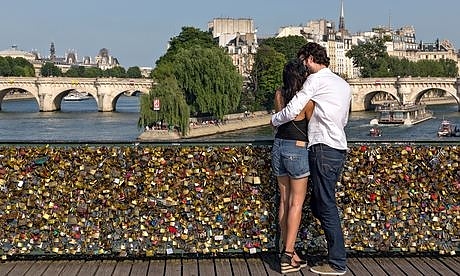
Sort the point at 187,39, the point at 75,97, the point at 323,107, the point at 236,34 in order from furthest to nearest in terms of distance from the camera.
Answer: the point at 75,97 → the point at 236,34 → the point at 187,39 → the point at 323,107

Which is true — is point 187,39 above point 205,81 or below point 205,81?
Answer: above

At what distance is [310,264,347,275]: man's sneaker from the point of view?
442 cm

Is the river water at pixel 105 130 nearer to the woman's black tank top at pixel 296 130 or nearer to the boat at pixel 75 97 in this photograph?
the woman's black tank top at pixel 296 130

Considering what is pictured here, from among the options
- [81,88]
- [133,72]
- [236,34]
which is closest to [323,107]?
[81,88]

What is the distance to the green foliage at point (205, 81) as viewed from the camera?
38781 millimetres

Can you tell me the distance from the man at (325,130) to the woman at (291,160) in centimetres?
4

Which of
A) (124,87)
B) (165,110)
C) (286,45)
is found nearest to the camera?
(165,110)

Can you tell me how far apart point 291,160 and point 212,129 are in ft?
113

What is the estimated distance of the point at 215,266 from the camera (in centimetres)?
462

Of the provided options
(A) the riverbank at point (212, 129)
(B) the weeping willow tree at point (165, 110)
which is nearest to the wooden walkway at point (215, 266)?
(A) the riverbank at point (212, 129)

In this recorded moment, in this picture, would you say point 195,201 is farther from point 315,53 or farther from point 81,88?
point 81,88

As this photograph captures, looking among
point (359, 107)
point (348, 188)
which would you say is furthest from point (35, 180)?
point (359, 107)

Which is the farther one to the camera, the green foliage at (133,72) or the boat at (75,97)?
the green foliage at (133,72)

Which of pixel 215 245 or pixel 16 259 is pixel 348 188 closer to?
pixel 215 245
